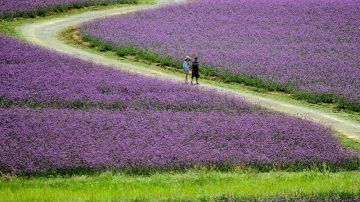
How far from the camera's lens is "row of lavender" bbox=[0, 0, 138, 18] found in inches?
1714

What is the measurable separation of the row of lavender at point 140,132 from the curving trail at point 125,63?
6.72 ft

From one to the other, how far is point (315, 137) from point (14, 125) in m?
8.14

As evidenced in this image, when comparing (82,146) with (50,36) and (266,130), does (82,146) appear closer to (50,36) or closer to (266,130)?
(266,130)

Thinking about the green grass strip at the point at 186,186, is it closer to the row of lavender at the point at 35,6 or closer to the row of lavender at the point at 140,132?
the row of lavender at the point at 140,132

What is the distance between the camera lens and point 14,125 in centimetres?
1862

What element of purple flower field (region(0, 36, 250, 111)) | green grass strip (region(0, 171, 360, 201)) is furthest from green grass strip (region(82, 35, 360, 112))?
green grass strip (region(0, 171, 360, 201))

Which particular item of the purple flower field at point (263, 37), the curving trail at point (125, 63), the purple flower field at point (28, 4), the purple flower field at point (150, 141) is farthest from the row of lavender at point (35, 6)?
the purple flower field at point (150, 141)

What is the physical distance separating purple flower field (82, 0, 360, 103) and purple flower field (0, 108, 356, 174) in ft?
23.7

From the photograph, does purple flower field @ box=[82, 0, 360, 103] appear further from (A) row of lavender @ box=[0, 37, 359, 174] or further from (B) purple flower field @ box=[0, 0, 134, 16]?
(A) row of lavender @ box=[0, 37, 359, 174]

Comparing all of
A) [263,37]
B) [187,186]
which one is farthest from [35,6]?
[187,186]

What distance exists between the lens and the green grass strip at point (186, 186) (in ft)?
44.3

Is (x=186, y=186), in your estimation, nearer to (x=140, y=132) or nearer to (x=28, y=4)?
(x=140, y=132)

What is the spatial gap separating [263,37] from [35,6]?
15986 millimetres

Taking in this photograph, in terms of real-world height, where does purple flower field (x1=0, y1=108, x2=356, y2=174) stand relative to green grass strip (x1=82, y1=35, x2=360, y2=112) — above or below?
above
